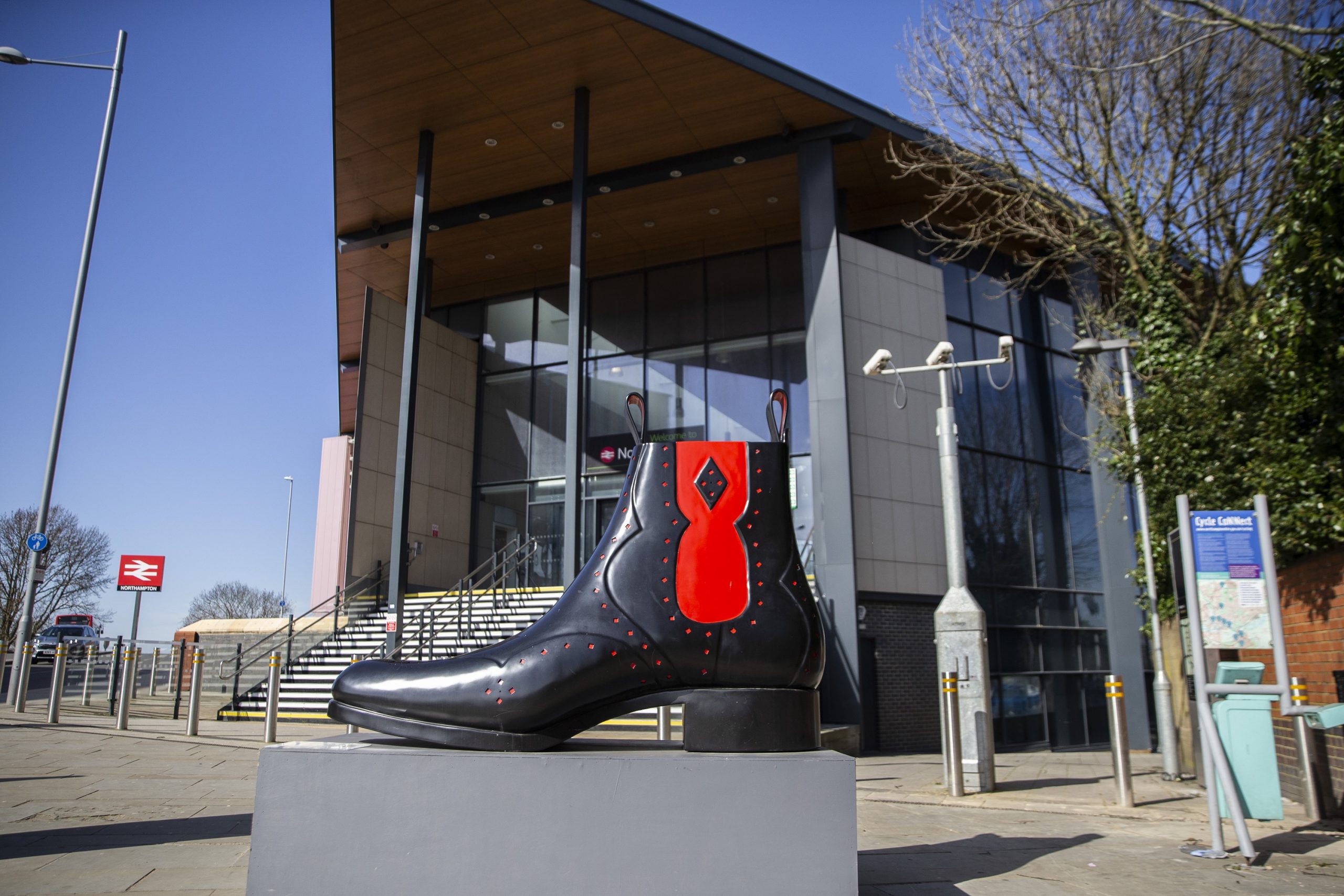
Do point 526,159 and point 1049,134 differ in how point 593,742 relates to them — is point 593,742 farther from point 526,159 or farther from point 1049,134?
point 526,159

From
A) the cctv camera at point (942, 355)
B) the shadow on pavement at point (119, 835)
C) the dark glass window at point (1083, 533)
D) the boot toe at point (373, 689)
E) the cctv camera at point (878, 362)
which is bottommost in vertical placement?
the shadow on pavement at point (119, 835)

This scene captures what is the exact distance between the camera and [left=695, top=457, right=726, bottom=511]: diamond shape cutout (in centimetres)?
275

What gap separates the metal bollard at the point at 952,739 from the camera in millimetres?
8695

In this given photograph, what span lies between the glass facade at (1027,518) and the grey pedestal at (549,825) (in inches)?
612

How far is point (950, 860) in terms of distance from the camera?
4.11 metres

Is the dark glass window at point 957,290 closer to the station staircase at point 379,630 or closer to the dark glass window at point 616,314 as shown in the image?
the dark glass window at point 616,314

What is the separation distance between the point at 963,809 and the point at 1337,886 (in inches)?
150

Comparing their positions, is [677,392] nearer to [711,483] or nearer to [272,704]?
[272,704]

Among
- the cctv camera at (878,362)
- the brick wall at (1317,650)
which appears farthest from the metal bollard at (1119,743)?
the cctv camera at (878,362)

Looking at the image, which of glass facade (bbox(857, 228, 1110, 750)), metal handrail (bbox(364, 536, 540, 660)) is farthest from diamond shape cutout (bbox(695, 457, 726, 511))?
glass facade (bbox(857, 228, 1110, 750))

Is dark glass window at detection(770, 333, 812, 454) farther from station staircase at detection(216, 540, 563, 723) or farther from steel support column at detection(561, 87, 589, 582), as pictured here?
station staircase at detection(216, 540, 563, 723)

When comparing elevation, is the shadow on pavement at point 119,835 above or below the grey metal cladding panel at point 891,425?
below

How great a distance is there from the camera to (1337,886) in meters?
3.88

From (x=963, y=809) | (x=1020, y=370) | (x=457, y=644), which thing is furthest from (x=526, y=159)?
(x=963, y=809)
